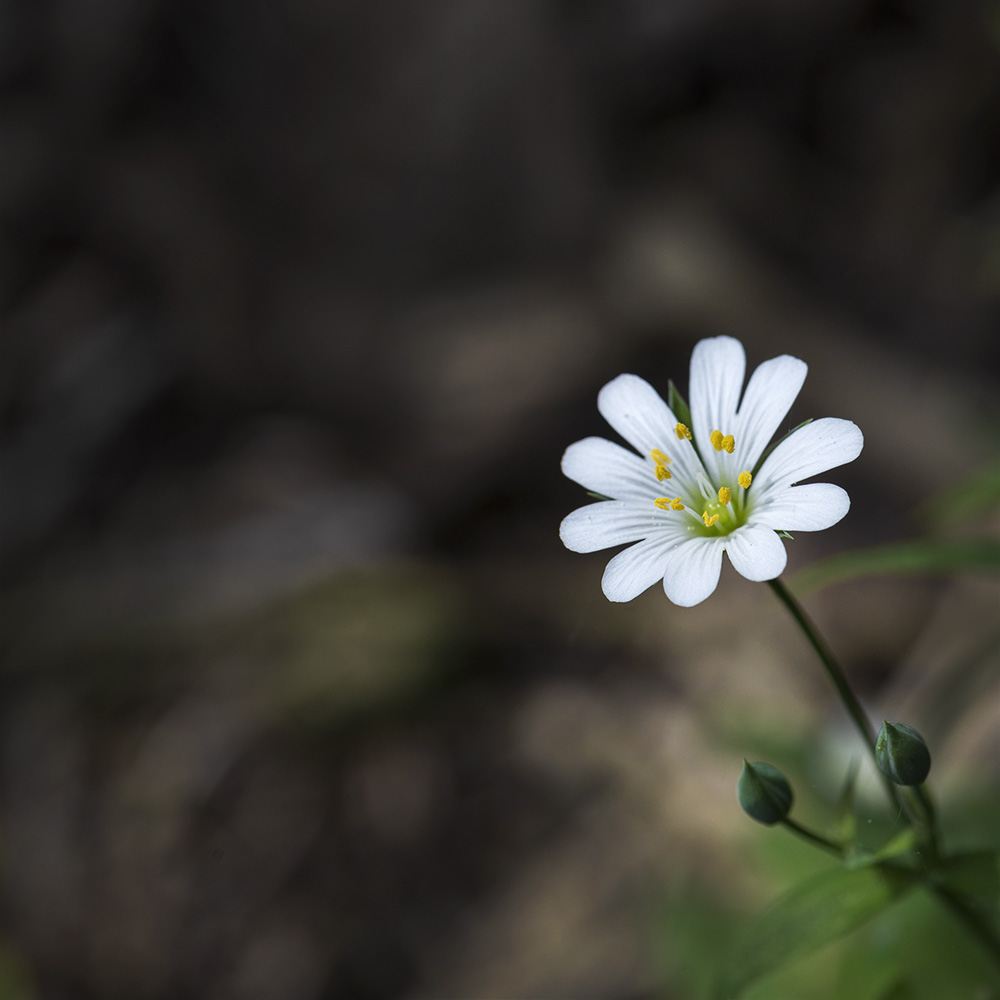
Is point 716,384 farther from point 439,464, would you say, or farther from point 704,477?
point 439,464

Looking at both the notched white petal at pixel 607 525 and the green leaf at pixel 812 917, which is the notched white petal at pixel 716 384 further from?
the green leaf at pixel 812 917

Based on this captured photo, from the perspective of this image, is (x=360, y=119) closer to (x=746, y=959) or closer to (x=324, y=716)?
(x=324, y=716)

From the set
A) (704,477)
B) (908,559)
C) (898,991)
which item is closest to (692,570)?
(704,477)

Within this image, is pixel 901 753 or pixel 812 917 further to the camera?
pixel 812 917

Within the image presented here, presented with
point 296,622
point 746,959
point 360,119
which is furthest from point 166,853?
point 360,119

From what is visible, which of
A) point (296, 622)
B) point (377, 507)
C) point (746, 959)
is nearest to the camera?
point (746, 959)

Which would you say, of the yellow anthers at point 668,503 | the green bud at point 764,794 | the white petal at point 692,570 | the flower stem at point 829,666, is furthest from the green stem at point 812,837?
the yellow anthers at point 668,503
